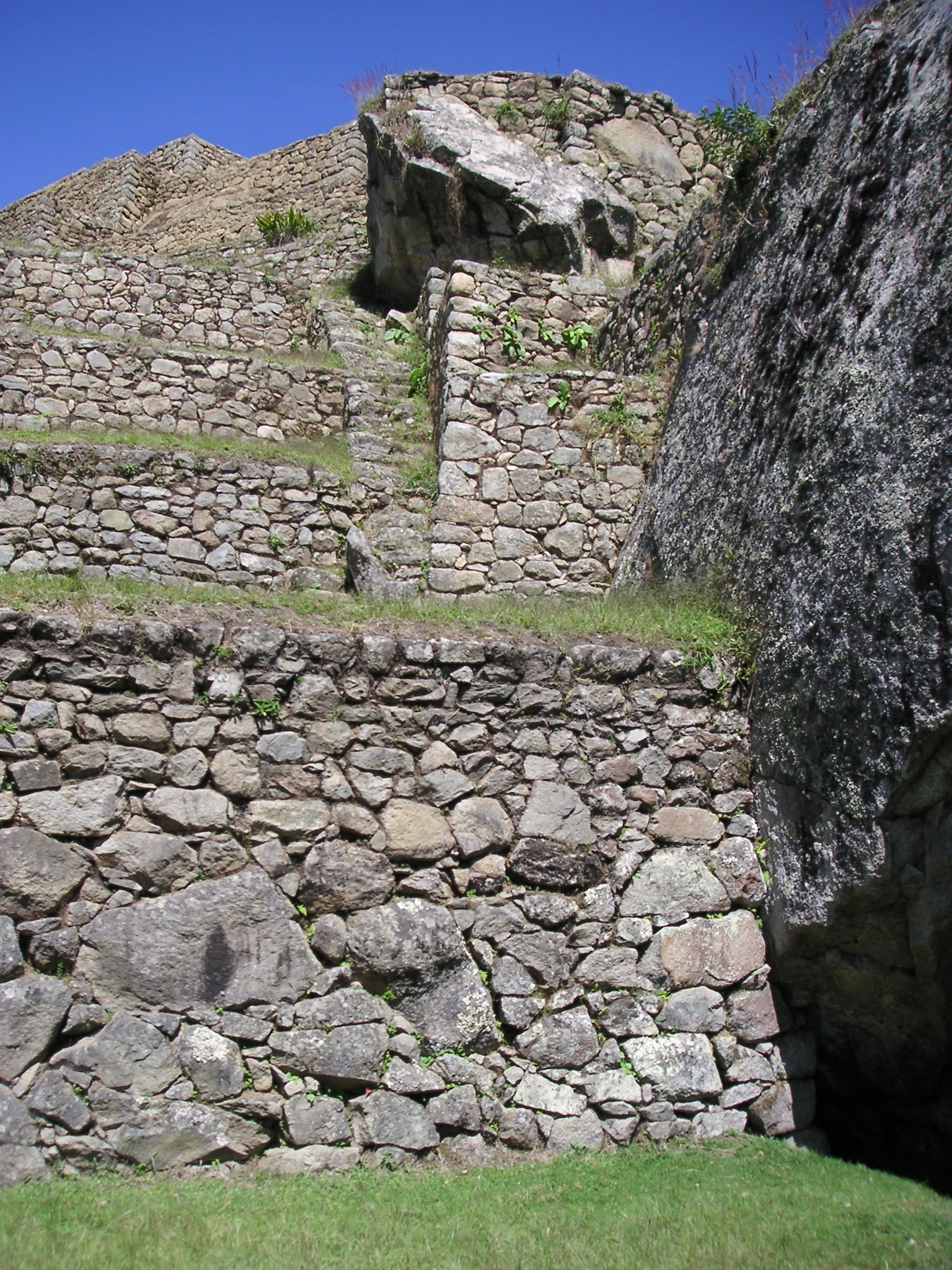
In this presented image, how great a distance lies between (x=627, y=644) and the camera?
5680 mm

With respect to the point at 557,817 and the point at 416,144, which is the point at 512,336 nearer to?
the point at 416,144

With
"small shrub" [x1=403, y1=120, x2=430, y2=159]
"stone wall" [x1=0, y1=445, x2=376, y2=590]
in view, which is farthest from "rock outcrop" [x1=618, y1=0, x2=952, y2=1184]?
"small shrub" [x1=403, y1=120, x2=430, y2=159]

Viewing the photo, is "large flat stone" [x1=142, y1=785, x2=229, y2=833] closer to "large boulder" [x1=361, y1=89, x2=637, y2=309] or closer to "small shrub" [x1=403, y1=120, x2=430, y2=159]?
"large boulder" [x1=361, y1=89, x2=637, y2=309]

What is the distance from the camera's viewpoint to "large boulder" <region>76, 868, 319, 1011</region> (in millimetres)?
4387

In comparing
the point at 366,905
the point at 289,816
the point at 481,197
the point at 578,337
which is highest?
the point at 481,197

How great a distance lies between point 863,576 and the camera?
4.73 m

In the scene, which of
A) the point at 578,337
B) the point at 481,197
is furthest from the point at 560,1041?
the point at 481,197

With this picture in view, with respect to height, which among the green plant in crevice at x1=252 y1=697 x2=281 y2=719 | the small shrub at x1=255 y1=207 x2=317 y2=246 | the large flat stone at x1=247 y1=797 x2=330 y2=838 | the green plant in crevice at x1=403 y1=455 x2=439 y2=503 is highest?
the small shrub at x1=255 y1=207 x2=317 y2=246

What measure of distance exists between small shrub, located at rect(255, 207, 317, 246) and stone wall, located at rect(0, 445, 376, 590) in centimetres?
827

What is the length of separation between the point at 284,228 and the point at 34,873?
13.9m

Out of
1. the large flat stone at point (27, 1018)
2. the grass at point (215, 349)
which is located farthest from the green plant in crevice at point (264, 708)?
the grass at point (215, 349)

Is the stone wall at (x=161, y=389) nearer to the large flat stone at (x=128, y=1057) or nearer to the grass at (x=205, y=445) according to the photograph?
the grass at (x=205, y=445)

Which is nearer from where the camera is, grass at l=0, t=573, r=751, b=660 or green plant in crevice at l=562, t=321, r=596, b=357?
grass at l=0, t=573, r=751, b=660

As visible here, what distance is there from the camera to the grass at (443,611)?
5160 mm
